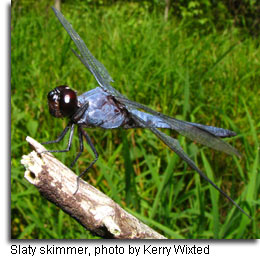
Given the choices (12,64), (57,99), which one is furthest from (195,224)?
(12,64)

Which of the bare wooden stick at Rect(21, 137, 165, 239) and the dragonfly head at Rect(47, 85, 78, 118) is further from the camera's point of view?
the dragonfly head at Rect(47, 85, 78, 118)

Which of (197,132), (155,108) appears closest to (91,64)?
(197,132)

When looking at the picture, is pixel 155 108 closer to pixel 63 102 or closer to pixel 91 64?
pixel 91 64

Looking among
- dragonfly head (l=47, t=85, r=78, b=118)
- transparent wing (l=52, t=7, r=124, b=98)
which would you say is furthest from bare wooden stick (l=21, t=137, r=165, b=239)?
transparent wing (l=52, t=7, r=124, b=98)

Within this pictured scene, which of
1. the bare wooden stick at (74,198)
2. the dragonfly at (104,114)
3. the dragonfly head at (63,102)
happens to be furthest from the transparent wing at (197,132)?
the bare wooden stick at (74,198)

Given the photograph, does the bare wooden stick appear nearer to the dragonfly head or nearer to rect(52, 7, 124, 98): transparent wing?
the dragonfly head

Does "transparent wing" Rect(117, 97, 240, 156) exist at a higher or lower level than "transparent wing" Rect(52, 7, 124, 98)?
lower

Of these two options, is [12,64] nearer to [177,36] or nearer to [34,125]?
[34,125]

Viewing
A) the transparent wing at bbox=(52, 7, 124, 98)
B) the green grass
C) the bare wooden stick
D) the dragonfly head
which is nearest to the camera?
the bare wooden stick
